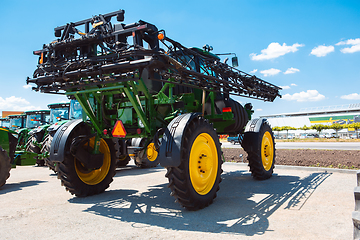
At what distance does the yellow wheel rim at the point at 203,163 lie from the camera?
4605mm

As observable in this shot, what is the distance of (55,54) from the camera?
4977mm

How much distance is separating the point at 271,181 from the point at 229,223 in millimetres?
3791

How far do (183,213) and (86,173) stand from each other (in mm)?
2589

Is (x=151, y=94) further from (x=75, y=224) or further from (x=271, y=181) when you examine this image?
(x=271, y=181)

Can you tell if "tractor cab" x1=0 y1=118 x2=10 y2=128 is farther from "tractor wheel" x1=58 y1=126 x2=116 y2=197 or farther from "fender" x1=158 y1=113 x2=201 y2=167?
"fender" x1=158 y1=113 x2=201 y2=167

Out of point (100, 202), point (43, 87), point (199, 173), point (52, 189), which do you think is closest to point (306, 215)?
point (199, 173)

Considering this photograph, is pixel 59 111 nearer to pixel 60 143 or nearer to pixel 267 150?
pixel 60 143

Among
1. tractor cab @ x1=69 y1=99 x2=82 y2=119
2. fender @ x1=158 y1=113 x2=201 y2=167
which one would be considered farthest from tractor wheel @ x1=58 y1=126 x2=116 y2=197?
tractor cab @ x1=69 y1=99 x2=82 y2=119

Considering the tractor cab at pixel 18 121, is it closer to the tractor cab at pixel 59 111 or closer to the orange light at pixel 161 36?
the tractor cab at pixel 59 111

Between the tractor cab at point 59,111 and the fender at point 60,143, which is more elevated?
the tractor cab at point 59,111

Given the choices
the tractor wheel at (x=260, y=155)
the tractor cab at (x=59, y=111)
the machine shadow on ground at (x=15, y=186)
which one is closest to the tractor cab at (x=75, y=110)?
the tractor cab at (x=59, y=111)

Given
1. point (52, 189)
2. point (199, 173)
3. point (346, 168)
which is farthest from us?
point (346, 168)

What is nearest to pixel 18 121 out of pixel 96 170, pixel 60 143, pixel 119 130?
pixel 96 170

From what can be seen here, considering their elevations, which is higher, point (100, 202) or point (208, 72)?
point (208, 72)
